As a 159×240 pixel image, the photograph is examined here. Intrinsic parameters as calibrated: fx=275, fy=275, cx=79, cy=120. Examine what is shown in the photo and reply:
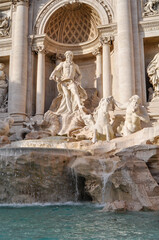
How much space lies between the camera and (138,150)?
6480 millimetres

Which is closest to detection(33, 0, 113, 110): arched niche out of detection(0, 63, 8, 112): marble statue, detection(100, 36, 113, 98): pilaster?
detection(100, 36, 113, 98): pilaster

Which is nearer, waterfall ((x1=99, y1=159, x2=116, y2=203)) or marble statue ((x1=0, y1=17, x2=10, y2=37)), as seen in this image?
waterfall ((x1=99, y1=159, x2=116, y2=203))

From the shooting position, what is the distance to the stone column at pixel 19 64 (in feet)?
45.8

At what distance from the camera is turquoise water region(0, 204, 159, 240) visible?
3.39m

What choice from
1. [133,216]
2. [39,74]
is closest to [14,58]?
[39,74]

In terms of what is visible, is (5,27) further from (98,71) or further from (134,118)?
(134,118)

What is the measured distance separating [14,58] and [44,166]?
9417mm

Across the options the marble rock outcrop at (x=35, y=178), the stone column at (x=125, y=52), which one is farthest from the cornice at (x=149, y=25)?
the marble rock outcrop at (x=35, y=178)

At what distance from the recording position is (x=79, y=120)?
1223 cm

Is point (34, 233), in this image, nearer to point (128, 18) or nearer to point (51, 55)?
point (128, 18)

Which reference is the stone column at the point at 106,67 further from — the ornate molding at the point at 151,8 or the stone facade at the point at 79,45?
the ornate molding at the point at 151,8

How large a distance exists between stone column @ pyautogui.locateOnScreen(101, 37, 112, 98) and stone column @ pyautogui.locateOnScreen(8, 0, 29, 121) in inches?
163

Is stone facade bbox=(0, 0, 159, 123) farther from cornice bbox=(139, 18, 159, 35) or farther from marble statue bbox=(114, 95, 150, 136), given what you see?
marble statue bbox=(114, 95, 150, 136)

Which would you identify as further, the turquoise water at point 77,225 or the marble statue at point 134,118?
the marble statue at point 134,118
